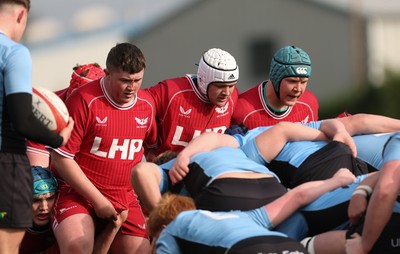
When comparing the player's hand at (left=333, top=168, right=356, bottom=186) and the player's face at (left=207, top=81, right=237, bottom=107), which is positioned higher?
the player's face at (left=207, top=81, right=237, bottom=107)

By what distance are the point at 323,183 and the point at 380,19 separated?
4174 cm

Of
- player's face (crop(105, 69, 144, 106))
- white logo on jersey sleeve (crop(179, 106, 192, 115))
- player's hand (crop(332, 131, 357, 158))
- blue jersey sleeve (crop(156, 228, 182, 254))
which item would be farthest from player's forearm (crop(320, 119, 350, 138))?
blue jersey sleeve (crop(156, 228, 182, 254))

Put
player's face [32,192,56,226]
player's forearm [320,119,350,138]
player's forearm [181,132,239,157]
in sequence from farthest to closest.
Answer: player's face [32,192,56,226], player's forearm [320,119,350,138], player's forearm [181,132,239,157]

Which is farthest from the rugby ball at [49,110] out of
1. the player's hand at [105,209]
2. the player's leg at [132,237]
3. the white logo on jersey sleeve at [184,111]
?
the white logo on jersey sleeve at [184,111]

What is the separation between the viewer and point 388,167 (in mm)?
7008

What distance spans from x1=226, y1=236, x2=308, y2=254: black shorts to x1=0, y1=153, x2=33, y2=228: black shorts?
144 cm

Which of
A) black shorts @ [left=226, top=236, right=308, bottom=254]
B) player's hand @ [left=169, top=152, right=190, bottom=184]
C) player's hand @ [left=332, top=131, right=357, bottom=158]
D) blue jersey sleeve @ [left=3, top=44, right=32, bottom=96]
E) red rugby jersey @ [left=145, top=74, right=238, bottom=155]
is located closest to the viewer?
black shorts @ [left=226, top=236, right=308, bottom=254]

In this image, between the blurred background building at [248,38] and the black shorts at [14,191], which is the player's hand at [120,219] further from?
the blurred background building at [248,38]

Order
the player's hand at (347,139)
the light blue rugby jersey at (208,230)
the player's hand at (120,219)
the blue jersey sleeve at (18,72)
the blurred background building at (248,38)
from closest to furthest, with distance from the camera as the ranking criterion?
1. the light blue rugby jersey at (208,230)
2. the blue jersey sleeve at (18,72)
3. the player's hand at (347,139)
4. the player's hand at (120,219)
5. the blurred background building at (248,38)

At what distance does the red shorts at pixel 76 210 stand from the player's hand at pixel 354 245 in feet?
8.46

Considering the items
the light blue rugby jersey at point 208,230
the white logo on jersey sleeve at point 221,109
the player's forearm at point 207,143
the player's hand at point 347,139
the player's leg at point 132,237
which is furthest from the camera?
the white logo on jersey sleeve at point 221,109

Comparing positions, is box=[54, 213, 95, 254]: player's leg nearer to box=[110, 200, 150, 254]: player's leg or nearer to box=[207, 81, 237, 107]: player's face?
box=[110, 200, 150, 254]: player's leg

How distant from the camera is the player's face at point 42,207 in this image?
28.6 ft

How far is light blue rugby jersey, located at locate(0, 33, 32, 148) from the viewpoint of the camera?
674cm
